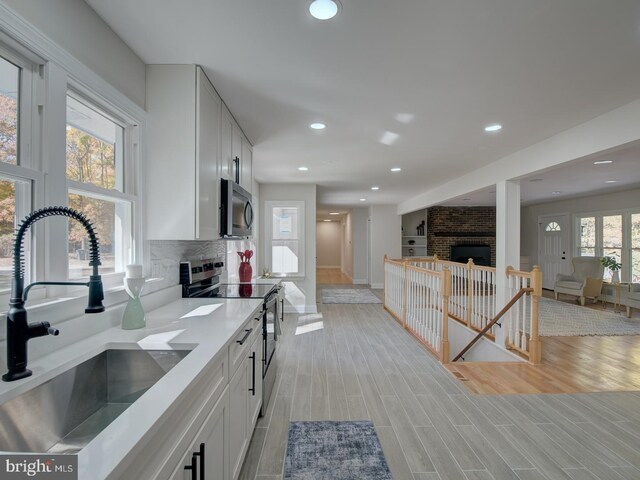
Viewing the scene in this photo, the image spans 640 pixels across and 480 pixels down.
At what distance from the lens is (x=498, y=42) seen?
1.78 metres

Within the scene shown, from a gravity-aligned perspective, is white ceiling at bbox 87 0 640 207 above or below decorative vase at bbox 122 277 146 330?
above

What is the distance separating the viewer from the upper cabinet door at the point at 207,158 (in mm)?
2084

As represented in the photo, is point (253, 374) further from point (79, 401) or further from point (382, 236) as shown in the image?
point (382, 236)

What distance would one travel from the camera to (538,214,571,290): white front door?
8336 millimetres

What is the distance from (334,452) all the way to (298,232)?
4.28 m

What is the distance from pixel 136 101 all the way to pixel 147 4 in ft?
1.99

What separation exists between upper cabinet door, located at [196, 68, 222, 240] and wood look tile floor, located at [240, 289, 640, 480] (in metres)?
1.50

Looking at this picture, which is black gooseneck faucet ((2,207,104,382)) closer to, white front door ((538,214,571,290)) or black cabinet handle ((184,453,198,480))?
black cabinet handle ((184,453,198,480))

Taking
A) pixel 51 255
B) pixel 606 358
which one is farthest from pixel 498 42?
pixel 606 358

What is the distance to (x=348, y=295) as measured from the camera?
795cm

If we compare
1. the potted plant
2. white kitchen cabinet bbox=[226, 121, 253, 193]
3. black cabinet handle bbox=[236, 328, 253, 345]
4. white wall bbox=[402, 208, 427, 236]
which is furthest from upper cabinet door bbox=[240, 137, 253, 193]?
white wall bbox=[402, 208, 427, 236]

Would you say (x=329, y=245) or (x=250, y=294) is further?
(x=329, y=245)

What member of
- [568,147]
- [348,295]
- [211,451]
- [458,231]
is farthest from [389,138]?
[458,231]

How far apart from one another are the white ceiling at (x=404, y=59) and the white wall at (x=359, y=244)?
714cm
